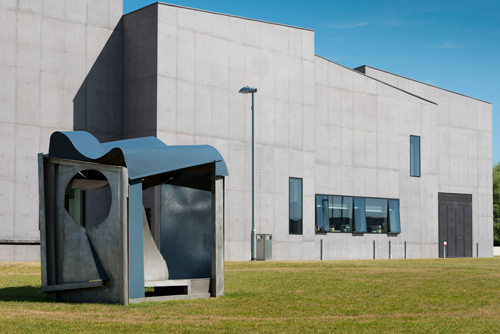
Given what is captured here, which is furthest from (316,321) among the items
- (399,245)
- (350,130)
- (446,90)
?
(446,90)

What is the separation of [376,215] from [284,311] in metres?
32.3

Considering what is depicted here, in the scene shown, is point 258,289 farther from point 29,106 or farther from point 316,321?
point 29,106

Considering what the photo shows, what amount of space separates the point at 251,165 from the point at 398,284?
18.7 metres

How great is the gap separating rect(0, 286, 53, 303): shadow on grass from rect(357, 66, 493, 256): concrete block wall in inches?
1443

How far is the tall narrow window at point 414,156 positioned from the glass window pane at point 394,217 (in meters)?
2.62

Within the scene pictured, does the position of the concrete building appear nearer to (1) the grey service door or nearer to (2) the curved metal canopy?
(1) the grey service door

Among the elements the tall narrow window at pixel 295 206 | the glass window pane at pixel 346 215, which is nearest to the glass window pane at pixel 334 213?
the glass window pane at pixel 346 215

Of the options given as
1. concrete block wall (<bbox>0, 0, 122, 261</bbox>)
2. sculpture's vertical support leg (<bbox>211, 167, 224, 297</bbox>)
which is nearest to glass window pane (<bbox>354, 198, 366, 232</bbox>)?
concrete block wall (<bbox>0, 0, 122, 261</bbox>)

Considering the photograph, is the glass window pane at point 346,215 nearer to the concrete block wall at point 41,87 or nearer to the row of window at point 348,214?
the row of window at point 348,214

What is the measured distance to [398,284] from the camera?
16672mm

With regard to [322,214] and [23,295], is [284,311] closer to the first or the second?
[23,295]

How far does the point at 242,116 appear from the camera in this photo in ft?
113

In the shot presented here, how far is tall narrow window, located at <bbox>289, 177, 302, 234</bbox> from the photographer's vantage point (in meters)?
36.8

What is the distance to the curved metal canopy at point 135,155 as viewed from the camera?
11734 mm
